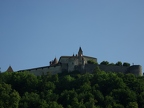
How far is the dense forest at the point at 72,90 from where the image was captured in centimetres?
7025

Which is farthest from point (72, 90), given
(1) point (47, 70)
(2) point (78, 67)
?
(1) point (47, 70)

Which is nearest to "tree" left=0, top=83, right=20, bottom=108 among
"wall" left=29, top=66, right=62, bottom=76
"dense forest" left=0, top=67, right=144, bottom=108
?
"dense forest" left=0, top=67, right=144, bottom=108

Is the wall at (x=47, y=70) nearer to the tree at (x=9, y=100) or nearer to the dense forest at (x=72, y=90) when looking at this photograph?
the dense forest at (x=72, y=90)

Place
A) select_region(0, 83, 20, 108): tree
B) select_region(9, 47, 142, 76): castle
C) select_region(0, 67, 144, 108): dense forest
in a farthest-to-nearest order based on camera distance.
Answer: select_region(9, 47, 142, 76): castle < select_region(0, 67, 144, 108): dense forest < select_region(0, 83, 20, 108): tree

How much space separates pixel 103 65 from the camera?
89.2 m

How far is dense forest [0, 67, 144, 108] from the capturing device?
7025 cm

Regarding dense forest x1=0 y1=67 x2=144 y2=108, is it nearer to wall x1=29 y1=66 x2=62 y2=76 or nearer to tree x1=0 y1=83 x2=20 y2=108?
tree x1=0 y1=83 x2=20 y2=108

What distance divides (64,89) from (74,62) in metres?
10.2

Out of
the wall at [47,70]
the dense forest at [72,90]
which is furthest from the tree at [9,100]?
the wall at [47,70]

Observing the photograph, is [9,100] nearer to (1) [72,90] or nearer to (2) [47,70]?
(1) [72,90]

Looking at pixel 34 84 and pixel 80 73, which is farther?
pixel 80 73

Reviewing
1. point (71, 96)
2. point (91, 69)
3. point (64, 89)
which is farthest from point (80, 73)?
point (71, 96)

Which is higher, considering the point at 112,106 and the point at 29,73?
the point at 29,73

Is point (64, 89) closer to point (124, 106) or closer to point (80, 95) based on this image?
point (80, 95)
